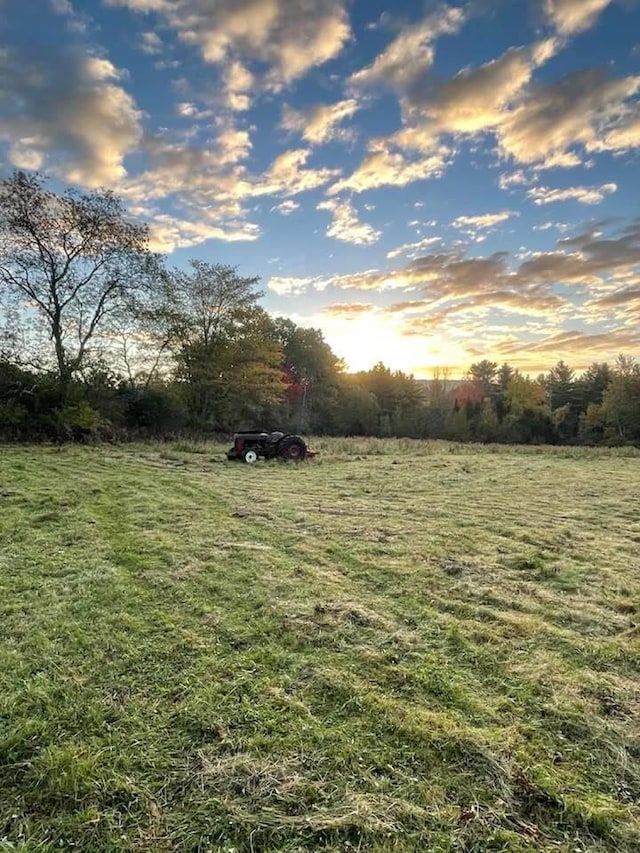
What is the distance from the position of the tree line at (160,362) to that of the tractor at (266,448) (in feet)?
23.3

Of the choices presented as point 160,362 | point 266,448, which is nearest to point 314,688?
point 266,448

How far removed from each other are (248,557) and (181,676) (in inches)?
96.4

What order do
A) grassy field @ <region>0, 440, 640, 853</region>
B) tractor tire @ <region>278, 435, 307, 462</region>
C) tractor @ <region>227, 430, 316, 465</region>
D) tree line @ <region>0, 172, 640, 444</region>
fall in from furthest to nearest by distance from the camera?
tree line @ <region>0, 172, 640, 444</region>, tractor tire @ <region>278, 435, 307, 462</region>, tractor @ <region>227, 430, 316, 465</region>, grassy field @ <region>0, 440, 640, 853</region>

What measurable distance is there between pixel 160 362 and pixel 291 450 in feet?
42.6

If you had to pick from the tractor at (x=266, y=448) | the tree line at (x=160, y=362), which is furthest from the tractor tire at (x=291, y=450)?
the tree line at (x=160, y=362)

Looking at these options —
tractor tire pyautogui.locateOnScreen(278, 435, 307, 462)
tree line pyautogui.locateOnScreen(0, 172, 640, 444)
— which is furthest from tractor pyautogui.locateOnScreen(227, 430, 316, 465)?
tree line pyautogui.locateOnScreen(0, 172, 640, 444)

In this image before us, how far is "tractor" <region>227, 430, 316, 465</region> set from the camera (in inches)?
603

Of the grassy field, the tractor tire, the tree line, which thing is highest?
the tree line

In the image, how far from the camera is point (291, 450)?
15.9 m

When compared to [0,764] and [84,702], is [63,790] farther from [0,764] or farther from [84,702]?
[84,702]

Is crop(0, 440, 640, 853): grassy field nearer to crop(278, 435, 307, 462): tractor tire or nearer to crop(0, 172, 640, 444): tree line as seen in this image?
crop(278, 435, 307, 462): tractor tire

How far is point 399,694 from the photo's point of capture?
2.69 metres

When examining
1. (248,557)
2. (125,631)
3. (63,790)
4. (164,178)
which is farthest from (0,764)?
(164,178)

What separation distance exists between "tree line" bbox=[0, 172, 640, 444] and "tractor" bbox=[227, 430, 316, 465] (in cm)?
709
